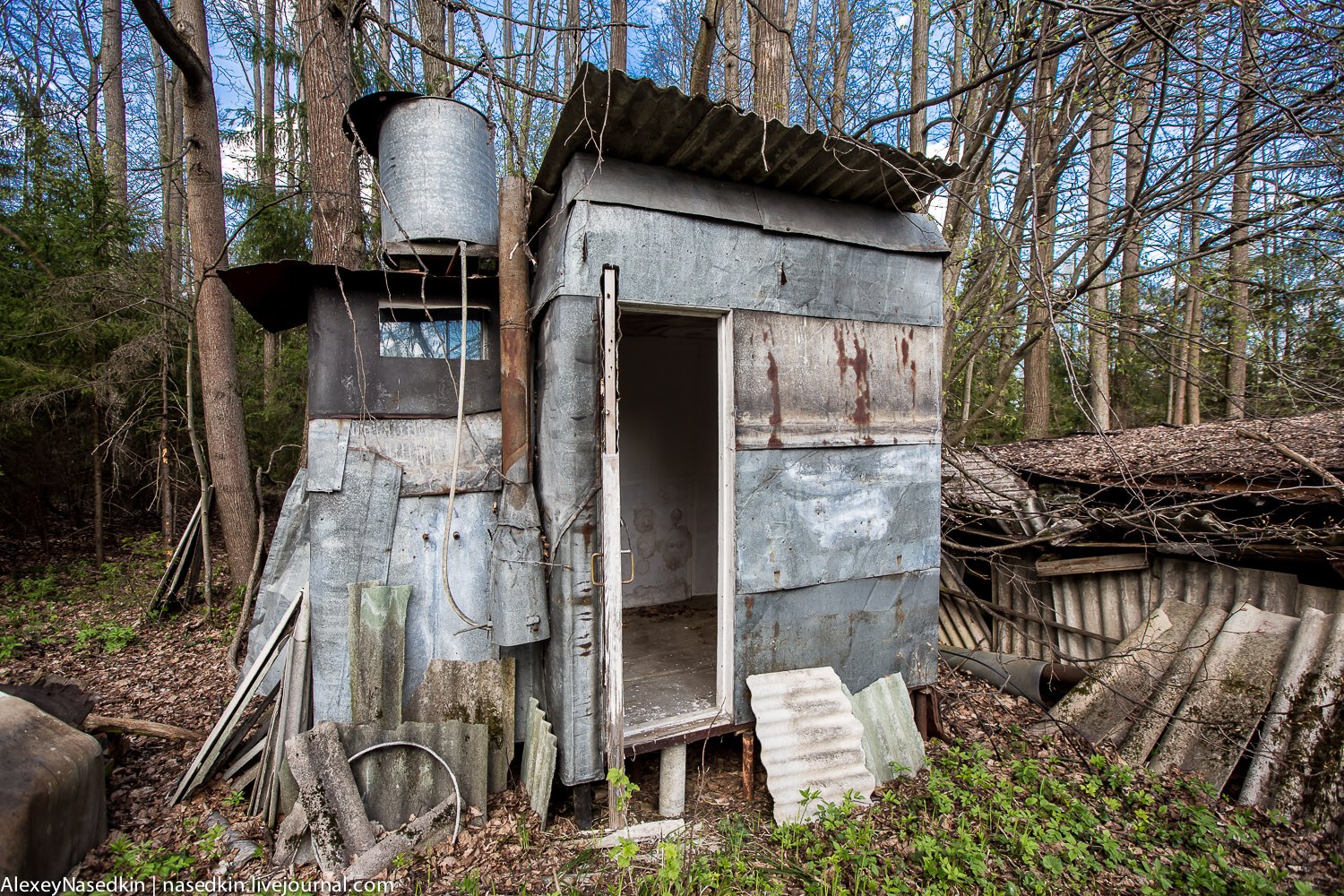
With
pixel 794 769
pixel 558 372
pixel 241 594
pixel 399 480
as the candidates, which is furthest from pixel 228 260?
pixel 794 769

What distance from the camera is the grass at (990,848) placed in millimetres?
2639

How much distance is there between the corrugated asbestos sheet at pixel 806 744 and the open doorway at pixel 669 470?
1.65 metres

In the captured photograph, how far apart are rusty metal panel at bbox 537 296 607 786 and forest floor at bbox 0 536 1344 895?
0.47 meters

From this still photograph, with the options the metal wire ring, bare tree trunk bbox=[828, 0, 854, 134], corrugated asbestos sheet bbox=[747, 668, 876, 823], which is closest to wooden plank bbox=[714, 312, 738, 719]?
corrugated asbestos sheet bbox=[747, 668, 876, 823]

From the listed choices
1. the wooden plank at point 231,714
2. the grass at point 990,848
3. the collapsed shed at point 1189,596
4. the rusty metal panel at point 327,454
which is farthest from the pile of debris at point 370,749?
the collapsed shed at point 1189,596

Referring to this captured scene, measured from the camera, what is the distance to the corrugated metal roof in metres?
2.52

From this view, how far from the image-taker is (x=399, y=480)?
3344 mm

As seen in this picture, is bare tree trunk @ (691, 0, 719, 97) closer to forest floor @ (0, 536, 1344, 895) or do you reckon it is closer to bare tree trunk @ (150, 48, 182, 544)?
bare tree trunk @ (150, 48, 182, 544)

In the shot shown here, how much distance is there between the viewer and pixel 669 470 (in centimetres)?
576

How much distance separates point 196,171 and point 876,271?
20.2ft

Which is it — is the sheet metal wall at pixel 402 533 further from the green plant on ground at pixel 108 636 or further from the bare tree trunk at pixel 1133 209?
the bare tree trunk at pixel 1133 209

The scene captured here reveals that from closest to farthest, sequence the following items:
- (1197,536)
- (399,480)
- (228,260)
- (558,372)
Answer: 1. (558,372)
2. (399,480)
3. (1197,536)
4. (228,260)

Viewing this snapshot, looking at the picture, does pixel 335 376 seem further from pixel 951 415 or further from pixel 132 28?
pixel 132 28

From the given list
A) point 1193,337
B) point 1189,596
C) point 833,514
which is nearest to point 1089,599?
point 1189,596
